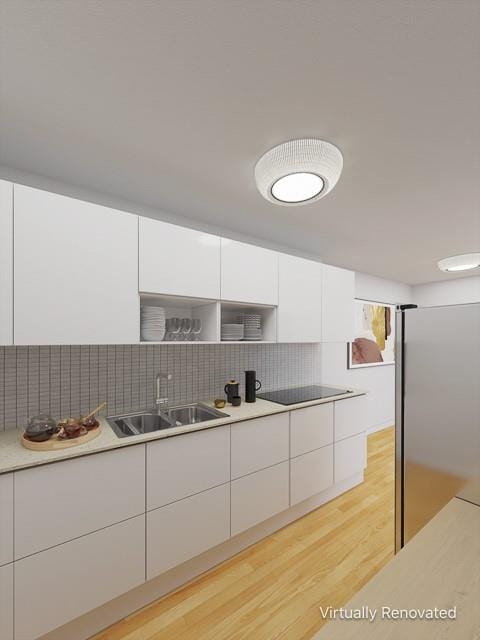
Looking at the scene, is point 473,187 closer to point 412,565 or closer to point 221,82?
point 221,82

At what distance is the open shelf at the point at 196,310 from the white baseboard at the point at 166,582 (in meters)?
1.34

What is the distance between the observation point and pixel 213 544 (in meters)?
1.72

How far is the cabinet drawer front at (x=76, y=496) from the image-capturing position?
120 cm

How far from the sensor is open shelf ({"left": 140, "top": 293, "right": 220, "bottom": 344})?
1.91 meters

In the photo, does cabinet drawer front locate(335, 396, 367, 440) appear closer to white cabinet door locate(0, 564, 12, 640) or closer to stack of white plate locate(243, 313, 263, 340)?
stack of white plate locate(243, 313, 263, 340)

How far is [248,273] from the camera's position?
6.96 ft

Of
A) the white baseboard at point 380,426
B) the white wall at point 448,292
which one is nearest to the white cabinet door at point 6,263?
the white baseboard at point 380,426

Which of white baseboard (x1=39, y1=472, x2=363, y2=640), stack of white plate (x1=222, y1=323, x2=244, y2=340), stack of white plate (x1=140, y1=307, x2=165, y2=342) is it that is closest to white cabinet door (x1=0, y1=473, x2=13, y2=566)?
white baseboard (x1=39, y1=472, x2=363, y2=640)

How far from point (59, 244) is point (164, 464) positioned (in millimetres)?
1280

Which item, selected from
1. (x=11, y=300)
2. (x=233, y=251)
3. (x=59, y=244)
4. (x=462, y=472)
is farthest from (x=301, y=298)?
(x=11, y=300)

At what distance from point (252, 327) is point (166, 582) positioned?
5.51 ft

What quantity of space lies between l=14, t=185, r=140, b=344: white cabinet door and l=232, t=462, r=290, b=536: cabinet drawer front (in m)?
1.23

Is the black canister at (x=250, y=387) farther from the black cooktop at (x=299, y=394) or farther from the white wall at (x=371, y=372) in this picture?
the white wall at (x=371, y=372)

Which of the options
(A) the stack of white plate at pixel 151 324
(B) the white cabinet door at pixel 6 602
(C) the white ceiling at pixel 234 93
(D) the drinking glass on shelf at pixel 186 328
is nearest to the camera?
(C) the white ceiling at pixel 234 93
